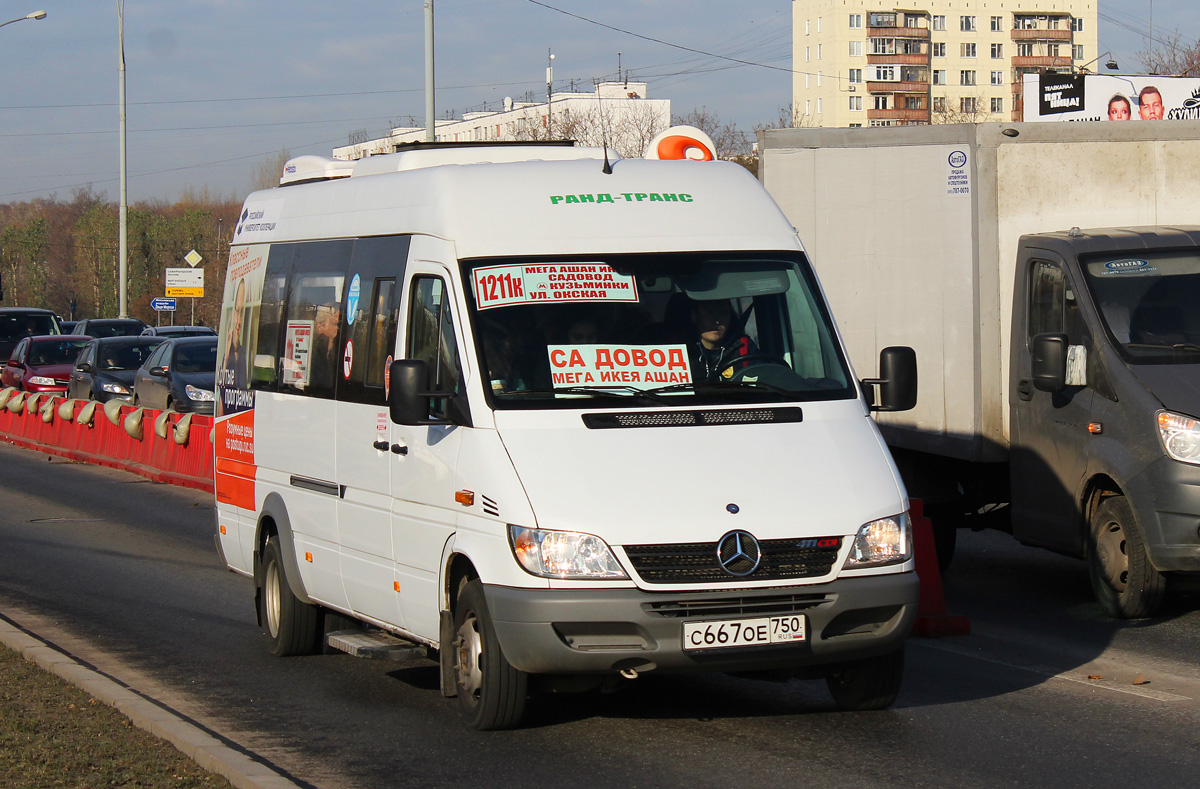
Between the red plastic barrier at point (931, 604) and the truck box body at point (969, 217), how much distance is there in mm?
1864

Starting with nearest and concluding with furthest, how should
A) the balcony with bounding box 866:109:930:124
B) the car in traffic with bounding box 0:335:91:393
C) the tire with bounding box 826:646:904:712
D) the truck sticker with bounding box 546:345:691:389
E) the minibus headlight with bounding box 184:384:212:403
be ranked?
the truck sticker with bounding box 546:345:691:389, the tire with bounding box 826:646:904:712, the minibus headlight with bounding box 184:384:212:403, the car in traffic with bounding box 0:335:91:393, the balcony with bounding box 866:109:930:124

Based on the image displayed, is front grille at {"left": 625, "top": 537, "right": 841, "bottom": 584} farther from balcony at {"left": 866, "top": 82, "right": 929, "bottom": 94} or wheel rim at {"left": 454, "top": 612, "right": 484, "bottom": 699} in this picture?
balcony at {"left": 866, "top": 82, "right": 929, "bottom": 94}

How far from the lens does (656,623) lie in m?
6.12

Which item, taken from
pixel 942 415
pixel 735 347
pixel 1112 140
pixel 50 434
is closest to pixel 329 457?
pixel 735 347

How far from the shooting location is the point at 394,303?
764 cm

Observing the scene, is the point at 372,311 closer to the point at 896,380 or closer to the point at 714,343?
the point at 714,343

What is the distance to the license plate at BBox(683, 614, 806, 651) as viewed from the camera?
6.15m

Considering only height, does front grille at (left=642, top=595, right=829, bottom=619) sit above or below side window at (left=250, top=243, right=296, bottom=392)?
below

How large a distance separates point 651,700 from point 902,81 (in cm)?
13214

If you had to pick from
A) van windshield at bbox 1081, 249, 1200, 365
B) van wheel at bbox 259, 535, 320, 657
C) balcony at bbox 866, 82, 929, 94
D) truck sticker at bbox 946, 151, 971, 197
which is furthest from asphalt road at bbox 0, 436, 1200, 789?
balcony at bbox 866, 82, 929, 94

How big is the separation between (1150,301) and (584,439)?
4.75 metres

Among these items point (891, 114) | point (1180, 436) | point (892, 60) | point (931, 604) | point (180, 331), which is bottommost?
point (931, 604)

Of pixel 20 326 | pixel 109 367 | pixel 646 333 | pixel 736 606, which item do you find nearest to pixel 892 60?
pixel 20 326

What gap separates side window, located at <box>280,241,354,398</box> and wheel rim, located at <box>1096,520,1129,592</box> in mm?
4838
